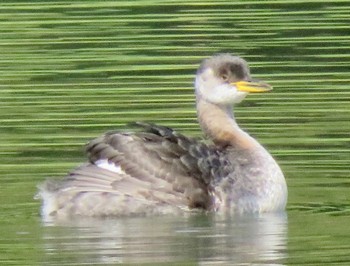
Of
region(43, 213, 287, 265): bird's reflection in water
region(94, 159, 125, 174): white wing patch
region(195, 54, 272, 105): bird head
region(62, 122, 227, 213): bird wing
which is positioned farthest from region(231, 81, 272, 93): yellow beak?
region(94, 159, 125, 174): white wing patch

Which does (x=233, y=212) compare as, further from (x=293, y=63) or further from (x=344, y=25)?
(x=344, y=25)

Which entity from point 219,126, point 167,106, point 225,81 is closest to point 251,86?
point 225,81

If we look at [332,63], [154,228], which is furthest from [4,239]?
[332,63]

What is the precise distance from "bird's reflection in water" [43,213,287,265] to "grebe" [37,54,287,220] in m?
0.17

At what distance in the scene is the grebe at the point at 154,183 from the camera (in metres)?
15.0

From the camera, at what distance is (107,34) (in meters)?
22.2

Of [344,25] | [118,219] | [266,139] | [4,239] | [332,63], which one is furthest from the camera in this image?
[344,25]

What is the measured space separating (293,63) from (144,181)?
5392 millimetres

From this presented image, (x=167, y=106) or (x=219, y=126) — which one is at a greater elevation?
(x=167, y=106)

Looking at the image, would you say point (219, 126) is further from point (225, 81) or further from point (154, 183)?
point (154, 183)

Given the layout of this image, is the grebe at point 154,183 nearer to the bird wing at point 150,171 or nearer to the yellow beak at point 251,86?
the bird wing at point 150,171

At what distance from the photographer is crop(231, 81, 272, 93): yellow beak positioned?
15962 mm

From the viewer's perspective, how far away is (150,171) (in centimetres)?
1510

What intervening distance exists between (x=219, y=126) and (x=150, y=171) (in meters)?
1.20
